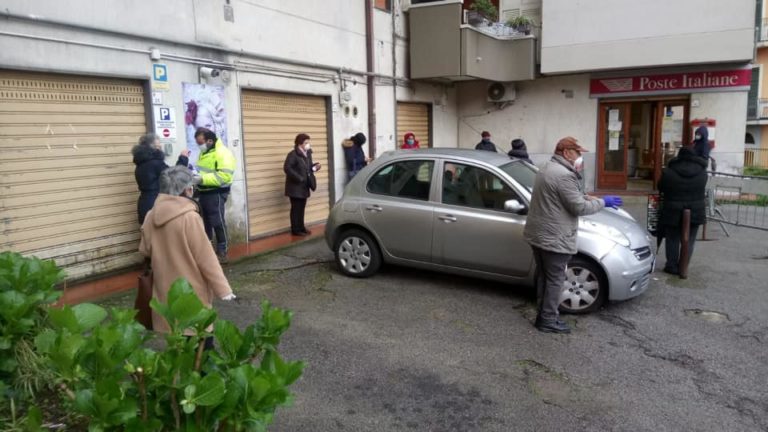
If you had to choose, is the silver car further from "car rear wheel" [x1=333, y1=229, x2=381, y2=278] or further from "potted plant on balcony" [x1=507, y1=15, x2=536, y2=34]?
"potted plant on balcony" [x1=507, y1=15, x2=536, y2=34]

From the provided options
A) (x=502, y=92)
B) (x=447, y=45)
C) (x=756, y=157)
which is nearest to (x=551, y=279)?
(x=447, y=45)

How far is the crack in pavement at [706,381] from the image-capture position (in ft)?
12.8

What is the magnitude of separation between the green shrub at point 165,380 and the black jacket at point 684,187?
20.0 feet

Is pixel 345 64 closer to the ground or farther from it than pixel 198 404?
farther from it

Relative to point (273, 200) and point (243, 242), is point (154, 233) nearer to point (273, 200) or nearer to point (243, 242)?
point (243, 242)

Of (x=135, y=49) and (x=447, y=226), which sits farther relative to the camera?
(x=135, y=49)

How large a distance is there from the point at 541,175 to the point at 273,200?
578 cm

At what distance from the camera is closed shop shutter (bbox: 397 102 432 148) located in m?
13.6

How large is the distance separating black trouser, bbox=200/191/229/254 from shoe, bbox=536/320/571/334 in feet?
14.6

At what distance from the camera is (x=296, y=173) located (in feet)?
30.5

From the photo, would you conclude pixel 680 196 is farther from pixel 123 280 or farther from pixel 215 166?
pixel 123 280

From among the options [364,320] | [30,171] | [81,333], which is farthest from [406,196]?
[81,333]

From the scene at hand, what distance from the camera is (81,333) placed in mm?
2490

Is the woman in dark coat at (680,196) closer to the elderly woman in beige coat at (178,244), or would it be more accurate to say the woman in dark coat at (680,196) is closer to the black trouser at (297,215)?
the black trouser at (297,215)
